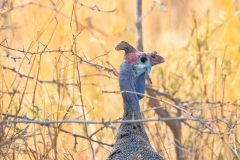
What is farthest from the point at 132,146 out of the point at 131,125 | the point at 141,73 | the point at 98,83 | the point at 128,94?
the point at 98,83

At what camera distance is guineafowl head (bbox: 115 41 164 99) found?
13.4 feet

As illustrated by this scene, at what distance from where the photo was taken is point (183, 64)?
5773 mm

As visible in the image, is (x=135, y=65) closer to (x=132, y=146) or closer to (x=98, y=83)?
(x=132, y=146)

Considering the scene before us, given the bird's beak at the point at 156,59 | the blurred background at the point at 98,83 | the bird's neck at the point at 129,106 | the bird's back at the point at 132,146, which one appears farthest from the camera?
the blurred background at the point at 98,83

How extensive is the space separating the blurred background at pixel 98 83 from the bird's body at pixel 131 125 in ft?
0.69

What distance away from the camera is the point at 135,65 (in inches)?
162

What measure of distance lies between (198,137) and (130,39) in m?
1.26

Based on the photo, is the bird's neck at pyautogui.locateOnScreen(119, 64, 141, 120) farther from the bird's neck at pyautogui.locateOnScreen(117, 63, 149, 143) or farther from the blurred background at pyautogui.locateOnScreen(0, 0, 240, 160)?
the blurred background at pyautogui.locateOnScreen(0, 0, 240, 160)

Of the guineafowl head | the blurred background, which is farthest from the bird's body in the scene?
the blurred background

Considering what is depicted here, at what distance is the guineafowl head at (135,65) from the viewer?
408cm

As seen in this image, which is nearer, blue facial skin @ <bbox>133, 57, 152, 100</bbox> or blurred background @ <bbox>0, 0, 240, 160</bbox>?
blue facial skin @ <bbox>133, 57, 152, 100</bbox>

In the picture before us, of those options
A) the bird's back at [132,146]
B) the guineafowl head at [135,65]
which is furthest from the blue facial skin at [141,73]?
the bird's back at [132,146]

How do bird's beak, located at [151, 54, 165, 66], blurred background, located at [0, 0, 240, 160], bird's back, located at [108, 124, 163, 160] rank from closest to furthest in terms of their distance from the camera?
bird's back, located at [108, 124, 163, 160], bird's beak, located at [151, 54, 165, 66], blurred background, located at [0, 0, 240, 160]

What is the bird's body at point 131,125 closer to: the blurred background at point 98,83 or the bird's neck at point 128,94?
the bird's neck at point 128,94
